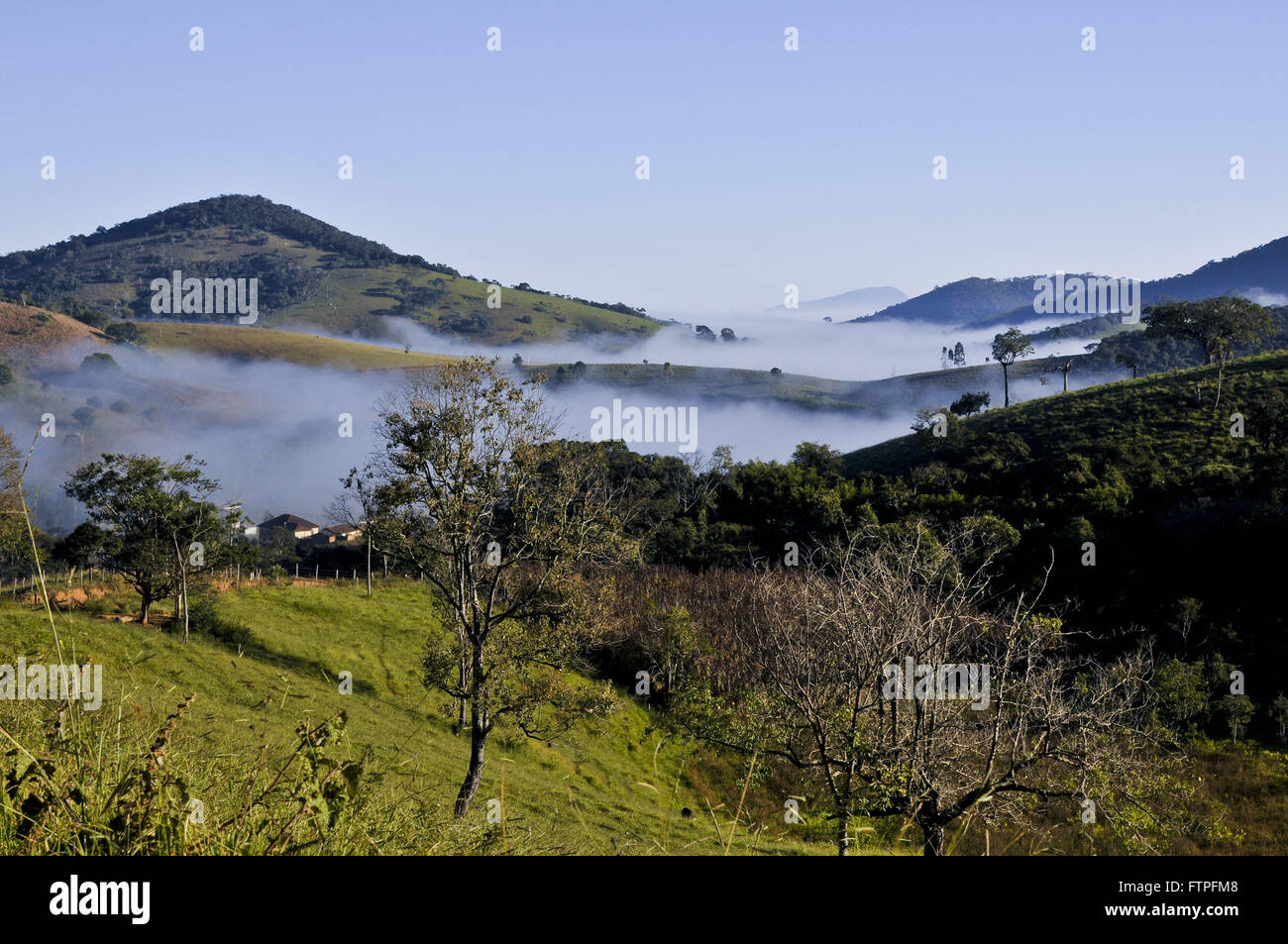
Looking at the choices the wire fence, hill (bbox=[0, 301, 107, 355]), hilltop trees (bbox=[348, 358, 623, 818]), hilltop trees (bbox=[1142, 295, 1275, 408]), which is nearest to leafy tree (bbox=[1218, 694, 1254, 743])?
hilltop trees (bbox=[348, 358, 623, 818])

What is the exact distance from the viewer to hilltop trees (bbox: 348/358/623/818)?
65.9ft

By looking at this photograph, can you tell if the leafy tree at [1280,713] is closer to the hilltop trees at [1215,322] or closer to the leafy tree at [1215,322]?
the hilltop trees at [1215,322]

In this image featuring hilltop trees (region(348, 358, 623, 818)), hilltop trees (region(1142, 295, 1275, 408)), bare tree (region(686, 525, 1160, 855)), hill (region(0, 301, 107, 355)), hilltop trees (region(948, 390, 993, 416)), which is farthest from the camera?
hill (region(0, 301, 107, 355))

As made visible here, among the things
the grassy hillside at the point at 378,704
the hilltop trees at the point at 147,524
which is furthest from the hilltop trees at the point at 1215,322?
the hilltop trees at the point at 147,524

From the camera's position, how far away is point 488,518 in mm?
20688

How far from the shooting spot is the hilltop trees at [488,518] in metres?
20.1

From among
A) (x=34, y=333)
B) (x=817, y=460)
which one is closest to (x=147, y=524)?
(x=817, y=460)

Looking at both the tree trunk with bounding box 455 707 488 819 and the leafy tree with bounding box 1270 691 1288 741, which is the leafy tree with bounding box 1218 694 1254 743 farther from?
the tree trunk with bounding box 455 707 488 819

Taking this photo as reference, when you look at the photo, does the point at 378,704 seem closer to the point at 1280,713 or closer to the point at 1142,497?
the point at 1280,713

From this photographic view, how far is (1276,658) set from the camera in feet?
135

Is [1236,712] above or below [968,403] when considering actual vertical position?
below

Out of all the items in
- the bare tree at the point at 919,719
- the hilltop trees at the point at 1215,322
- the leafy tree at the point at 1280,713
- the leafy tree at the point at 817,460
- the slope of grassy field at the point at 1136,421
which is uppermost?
the hilltop trees at the point at 1215,322

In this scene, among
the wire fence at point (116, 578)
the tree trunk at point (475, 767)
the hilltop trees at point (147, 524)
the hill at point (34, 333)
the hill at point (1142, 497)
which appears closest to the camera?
the tree trunk at point (475, 767)
